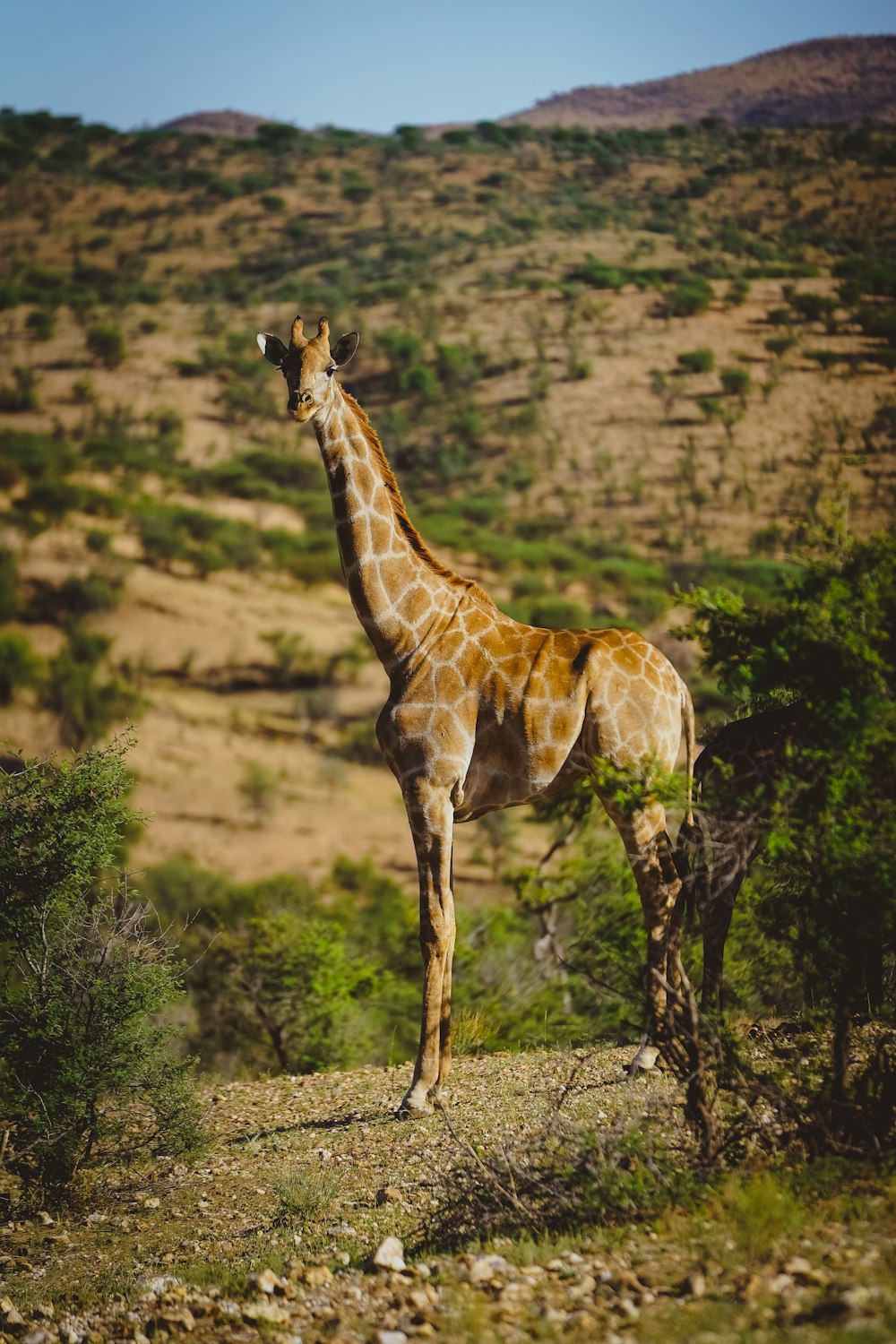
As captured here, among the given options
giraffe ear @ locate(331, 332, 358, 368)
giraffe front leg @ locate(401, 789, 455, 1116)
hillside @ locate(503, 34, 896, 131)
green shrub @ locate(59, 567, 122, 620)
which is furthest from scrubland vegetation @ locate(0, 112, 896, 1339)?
hillside @ locate(503, 34, 896, 131)

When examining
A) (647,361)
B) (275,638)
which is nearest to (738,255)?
(647,361)

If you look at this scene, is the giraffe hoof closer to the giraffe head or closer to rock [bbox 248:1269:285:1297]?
rock [bbox 248:1269:285:1297]

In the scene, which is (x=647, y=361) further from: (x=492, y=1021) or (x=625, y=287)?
(x=492, y=1021)

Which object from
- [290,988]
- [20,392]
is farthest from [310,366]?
[20,392]

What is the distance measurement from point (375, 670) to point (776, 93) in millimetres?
80587

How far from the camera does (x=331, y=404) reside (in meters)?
8.59

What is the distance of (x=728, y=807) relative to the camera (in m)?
6.46

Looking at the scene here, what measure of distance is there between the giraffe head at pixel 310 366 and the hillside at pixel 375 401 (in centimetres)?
334

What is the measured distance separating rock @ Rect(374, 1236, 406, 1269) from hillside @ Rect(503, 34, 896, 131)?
81.2m

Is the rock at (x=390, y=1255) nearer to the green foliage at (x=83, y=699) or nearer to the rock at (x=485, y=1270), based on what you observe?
the rock at (x=485, y=1270)

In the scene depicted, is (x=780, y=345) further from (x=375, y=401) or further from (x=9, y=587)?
(x=9, y=587)

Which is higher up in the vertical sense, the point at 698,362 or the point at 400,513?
the point at 698,362

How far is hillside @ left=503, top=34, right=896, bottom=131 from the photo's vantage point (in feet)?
282

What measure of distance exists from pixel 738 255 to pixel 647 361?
12.0 metres
